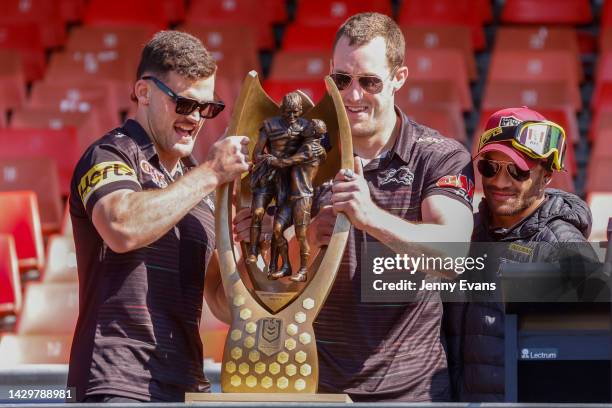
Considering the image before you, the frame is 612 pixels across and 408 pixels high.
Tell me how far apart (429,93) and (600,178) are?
1.29m

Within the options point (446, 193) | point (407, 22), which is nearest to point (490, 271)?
point (446, 193)

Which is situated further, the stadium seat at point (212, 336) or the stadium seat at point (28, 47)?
the stadium seat at point (28, 47)

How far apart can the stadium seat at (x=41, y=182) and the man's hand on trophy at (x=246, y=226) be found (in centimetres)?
374

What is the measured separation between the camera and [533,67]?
8281 mm

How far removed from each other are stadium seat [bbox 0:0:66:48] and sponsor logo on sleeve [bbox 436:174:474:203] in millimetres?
6005

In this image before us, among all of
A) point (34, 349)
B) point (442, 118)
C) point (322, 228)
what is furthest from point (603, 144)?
point (322, 228)

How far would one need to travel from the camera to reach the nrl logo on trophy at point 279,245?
10.7ft

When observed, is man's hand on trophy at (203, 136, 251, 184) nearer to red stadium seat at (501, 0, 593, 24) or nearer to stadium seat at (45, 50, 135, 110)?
stadium seat at (45, 50, 135, 110)

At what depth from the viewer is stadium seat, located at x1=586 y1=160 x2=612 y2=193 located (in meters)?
6.91

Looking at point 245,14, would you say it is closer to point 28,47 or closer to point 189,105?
point 28,47

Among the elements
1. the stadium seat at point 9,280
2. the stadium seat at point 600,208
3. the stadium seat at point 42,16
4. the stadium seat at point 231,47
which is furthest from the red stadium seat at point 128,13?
the stadium seat at point 600,208

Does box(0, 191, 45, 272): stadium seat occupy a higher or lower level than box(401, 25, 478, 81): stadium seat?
lower

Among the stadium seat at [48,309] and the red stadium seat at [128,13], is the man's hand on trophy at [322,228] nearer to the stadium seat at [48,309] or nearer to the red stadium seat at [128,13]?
the stadium seat at [48,309]

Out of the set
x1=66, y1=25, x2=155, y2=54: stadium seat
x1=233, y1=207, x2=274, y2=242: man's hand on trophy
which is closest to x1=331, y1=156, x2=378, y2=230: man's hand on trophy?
x1=233, y1=207, x2=274, y2=242: man's hand on trophy
